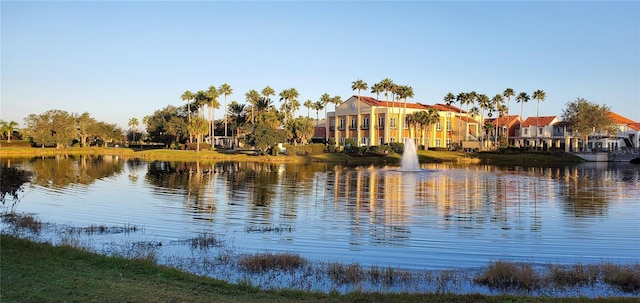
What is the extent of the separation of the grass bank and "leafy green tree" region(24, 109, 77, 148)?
110m

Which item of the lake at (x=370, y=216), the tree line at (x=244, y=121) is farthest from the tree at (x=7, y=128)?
→ the lake at (x=370, y=216)

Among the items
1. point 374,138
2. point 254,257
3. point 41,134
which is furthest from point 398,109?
point 254,257

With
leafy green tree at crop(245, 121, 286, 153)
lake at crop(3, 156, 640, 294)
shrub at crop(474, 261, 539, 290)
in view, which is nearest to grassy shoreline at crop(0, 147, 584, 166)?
leafy green tree at crop(245, 121, 286, 153)

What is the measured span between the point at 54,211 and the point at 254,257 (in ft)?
51.0

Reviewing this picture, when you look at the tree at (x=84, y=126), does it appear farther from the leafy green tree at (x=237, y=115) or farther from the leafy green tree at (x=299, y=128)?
the leafy green tree at (x=299, y=128)

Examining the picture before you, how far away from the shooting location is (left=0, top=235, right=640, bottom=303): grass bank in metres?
9.50

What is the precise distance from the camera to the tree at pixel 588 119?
330 feet

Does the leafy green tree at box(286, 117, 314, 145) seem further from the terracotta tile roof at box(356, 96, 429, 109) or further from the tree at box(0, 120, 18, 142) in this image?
the tree at box(0, 120, 18, 142)

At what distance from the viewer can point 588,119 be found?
101 m

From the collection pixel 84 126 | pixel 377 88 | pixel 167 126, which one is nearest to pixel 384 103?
pixel 377 88

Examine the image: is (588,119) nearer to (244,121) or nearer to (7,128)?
(244,121)

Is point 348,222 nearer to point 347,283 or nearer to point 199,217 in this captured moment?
point 199,217

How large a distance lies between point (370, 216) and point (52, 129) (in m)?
106

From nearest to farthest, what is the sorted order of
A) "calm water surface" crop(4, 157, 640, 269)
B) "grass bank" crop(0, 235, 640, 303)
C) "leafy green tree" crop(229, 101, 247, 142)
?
"grass bank" crop(0, 235, 640, 303)
"calm water surface" crop(4, 157, 640, 269)
"leafy green tree" crop(229, 101, 247, 142)
